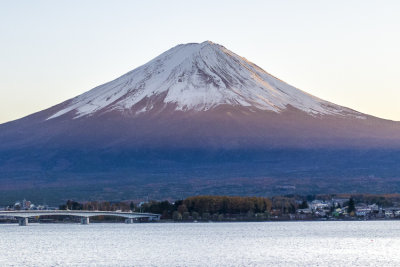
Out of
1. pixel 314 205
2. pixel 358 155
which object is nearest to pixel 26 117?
pixel 358 155

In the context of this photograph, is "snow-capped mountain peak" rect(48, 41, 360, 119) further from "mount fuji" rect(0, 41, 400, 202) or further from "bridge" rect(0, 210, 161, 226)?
"bridge" rect(0, 210, 161, 226)

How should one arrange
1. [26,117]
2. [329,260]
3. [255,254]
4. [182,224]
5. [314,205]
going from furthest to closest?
1. [26,117]
2. [314,205]
3. [182,224]
4. [255,254]
5. [329,260]

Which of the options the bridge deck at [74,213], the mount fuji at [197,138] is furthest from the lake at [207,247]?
the mount fuji at [197,138]

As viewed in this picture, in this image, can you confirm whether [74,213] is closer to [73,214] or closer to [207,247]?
[73,214]

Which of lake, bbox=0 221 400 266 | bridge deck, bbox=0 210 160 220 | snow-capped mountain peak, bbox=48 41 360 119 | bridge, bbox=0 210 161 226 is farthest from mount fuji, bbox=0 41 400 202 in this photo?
lake, bbox=0 221 400 266

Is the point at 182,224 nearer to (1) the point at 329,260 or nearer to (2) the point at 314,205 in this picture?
(2) the point at 314,205

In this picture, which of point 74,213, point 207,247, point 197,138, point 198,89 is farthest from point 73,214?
point 198,89

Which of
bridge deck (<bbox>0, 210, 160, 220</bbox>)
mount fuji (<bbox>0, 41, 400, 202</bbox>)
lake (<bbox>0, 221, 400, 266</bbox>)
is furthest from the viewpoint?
mount fuji (<bbox>0, 41, 400, 202</bbox>)
